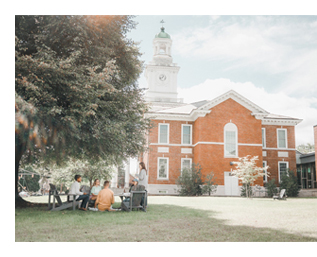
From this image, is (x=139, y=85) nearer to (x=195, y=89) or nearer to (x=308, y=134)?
(x=195, y=89)

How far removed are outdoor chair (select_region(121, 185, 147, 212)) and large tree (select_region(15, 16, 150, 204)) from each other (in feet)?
5.46

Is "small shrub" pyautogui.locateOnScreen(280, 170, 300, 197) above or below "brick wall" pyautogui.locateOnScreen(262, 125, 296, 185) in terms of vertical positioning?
below

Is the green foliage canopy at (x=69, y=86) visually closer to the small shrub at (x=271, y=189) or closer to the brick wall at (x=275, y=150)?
the small shrub at (x=271, y=189)

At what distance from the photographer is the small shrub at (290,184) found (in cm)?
2550

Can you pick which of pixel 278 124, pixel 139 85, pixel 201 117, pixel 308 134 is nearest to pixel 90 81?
pixel 139 85

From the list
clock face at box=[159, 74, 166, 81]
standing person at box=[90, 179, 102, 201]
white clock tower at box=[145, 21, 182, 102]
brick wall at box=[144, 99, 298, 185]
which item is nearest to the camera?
standing person at box=[90, 179, 102, 201]

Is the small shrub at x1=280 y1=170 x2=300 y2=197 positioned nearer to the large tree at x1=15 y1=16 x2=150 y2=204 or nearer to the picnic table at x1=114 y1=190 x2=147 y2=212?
the large tree at x1=15 y1=16 x2=150 y2=204

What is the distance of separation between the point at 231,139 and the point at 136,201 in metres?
18.0

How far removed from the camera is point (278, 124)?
28.8 metres

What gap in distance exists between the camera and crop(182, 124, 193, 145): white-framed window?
91.2 ft

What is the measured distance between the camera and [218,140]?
1019 inches

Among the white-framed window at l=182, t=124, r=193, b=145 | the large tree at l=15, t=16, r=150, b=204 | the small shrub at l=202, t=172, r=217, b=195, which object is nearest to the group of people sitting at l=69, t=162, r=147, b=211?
the large tree at l=15, t=16, r=150, b=204

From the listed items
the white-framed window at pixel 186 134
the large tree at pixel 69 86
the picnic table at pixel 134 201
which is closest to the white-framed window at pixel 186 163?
the white-framed window at pixel 186 134

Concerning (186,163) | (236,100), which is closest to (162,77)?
(236,100)
